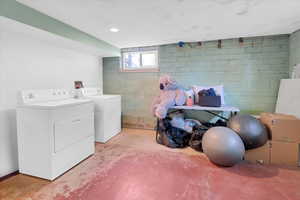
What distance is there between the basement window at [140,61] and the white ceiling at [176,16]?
2.98 feet

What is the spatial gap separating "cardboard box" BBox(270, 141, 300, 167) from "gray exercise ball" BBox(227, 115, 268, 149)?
0.66 ft

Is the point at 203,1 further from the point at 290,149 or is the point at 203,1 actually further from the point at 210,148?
the point at 290,149

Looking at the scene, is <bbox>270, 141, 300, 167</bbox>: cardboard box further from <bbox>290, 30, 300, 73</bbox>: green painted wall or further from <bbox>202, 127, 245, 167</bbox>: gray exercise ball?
<bbox>290, 30, 300, 73</bbox>: green painted wall

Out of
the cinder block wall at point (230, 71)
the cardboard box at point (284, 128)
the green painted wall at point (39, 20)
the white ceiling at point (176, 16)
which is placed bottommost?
the cardboard box at point (284, 128)

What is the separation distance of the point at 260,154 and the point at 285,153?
Result: 1.02ft

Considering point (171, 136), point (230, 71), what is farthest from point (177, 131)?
point (230, 71)

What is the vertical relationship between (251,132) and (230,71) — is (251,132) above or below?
below

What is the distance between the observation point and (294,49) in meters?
2.68

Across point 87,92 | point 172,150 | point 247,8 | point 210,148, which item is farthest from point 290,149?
point 87,92

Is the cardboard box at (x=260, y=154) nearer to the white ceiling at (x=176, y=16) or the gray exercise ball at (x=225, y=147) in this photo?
the gray exercise ball at (x=225, y=147)

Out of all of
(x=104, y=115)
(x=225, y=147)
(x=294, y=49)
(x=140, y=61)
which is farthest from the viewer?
(x=140, y=61)

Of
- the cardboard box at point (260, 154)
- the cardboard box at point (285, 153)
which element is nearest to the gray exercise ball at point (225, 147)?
the cardboard box at point (260, 154)

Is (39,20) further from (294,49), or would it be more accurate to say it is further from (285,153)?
(294,49)

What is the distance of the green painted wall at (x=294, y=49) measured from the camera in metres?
2.56
